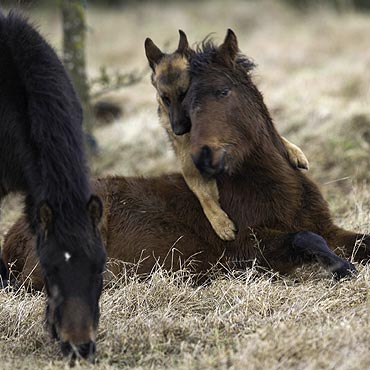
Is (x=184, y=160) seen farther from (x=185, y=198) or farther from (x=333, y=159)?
(x=333, y=159)

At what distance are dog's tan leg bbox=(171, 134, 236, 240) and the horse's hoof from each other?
2.71 ft

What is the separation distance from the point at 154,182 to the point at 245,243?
999 millimetres

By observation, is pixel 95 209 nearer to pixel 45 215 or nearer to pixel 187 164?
pixel 45 215

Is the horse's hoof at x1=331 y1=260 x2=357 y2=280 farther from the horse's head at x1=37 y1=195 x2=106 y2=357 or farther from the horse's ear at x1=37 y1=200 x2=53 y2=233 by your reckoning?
the horse's ear at x1=37 y1=200 x2=53 y2=233

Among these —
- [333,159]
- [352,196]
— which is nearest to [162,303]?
[352,196]

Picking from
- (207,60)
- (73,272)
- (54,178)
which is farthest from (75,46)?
(73,272)

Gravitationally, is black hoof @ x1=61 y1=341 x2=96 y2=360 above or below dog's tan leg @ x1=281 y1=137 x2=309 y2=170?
below

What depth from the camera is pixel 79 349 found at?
423 centimetres

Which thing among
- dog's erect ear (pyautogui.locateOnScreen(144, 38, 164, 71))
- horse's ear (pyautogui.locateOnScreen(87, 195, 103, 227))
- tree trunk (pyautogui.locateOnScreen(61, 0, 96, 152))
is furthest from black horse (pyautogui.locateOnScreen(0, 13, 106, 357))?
tree trunk (pyautogui.locateOnScreen(61, 0, 96, 152))

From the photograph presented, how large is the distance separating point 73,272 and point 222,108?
2.01 metres

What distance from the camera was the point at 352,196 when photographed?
794 cm

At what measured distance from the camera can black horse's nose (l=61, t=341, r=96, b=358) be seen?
4223 mm

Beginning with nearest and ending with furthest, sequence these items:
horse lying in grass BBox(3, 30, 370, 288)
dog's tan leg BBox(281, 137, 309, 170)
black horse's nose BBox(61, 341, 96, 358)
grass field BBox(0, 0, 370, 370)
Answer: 1. black horse's nose BBox(61, 341, 96, 358)
2. grass field BBox(0, 0, 370, 370)
3. horse lying in grass BBox(3, 30, 370, 288)
4. dog's tan leg BBox(281, 137, 309, 170)

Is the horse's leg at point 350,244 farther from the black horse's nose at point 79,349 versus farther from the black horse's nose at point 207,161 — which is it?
the black horse's nose at point 79,349
